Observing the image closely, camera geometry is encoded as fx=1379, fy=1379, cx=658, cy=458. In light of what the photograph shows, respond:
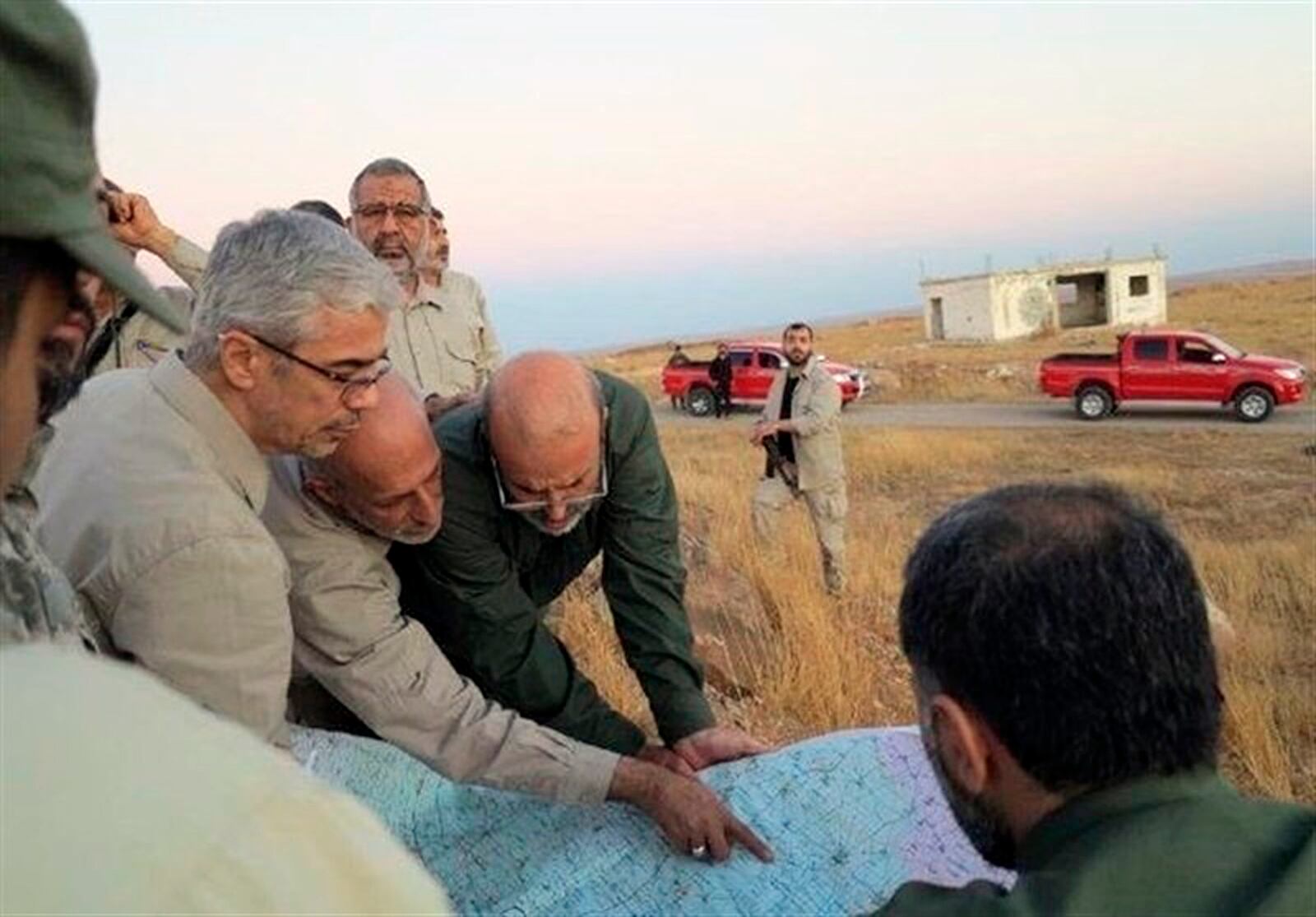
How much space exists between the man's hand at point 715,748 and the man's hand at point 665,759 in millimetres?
17

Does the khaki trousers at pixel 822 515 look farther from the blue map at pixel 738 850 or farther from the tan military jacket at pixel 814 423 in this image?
the blue map at pixel 738 850

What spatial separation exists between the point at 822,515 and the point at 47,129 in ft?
29.1

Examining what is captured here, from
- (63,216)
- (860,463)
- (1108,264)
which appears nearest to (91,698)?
(63,216)

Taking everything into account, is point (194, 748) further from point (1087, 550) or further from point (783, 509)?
point (783, 509)

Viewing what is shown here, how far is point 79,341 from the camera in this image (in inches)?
39.8

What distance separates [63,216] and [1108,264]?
51.8 meters

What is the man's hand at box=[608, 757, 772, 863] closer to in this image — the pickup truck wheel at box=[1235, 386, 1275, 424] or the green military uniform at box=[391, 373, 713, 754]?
the green military uniform at box=[391, 373, 713, 754]

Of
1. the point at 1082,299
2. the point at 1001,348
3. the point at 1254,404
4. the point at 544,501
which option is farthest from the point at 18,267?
the point at 1082,299

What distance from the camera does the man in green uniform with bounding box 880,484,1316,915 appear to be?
1452 mm

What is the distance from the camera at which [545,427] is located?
3.06 meters

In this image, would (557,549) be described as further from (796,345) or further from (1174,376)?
(1174,376)

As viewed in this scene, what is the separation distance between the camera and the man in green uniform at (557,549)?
10.2 ft

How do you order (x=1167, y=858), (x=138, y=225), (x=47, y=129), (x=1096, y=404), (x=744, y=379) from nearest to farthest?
(x=47, y=129)
(x=1167, y=858)
(x=138, y=225)
(x=1096, y=404)
(x=744, y=379)

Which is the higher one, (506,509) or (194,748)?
(194,748)
